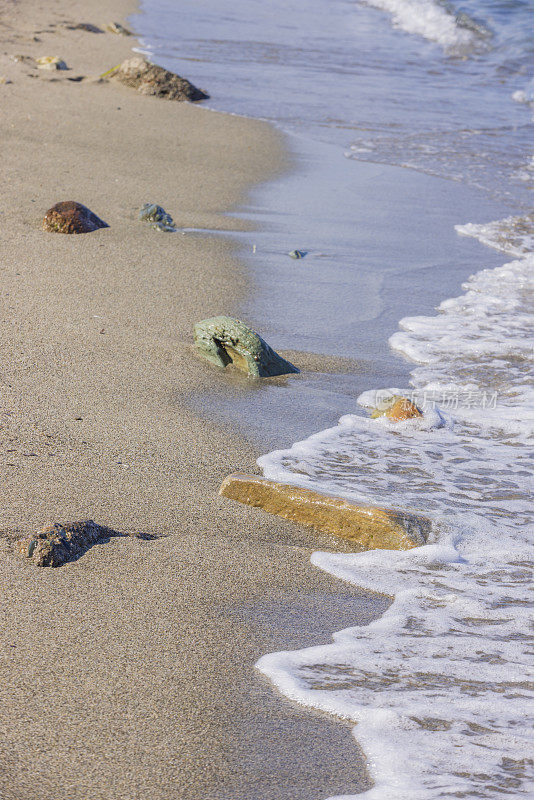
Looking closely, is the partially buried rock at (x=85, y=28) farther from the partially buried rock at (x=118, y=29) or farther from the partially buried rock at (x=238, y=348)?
the partially buried rock at (x=238, y=348)

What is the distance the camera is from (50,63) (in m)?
10.4

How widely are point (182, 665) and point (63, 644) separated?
0.30 meters

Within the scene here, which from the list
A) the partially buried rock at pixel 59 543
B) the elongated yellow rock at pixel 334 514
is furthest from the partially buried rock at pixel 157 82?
the partially buried rock at pixel 59 543

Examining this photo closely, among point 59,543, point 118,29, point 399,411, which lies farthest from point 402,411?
point 118,29

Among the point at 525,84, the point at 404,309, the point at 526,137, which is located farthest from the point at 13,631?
the point at 525,84

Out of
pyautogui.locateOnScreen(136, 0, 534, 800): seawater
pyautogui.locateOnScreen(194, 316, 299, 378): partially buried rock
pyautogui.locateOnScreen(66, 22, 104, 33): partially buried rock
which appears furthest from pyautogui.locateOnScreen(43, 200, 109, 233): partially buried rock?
pyautogui.locateOnScreen(66, 22, 104, 33): partially buried rock

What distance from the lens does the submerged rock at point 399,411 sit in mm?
3723

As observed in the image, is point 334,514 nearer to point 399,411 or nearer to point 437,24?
point 399,411

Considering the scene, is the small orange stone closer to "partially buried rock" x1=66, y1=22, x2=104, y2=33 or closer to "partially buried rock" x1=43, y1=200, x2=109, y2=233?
"partially buried rock" x1=43, y1=200, x2=109, y2=233

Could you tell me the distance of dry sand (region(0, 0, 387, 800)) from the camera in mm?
1797

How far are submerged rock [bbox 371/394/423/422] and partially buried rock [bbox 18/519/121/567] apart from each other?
163 cm

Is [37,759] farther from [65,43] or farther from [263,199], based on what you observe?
[65,43]

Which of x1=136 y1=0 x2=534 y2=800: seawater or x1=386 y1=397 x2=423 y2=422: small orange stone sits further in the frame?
x1=386 y1=397 x2=423 y2=422: small orange stone

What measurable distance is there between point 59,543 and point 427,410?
1.96m
